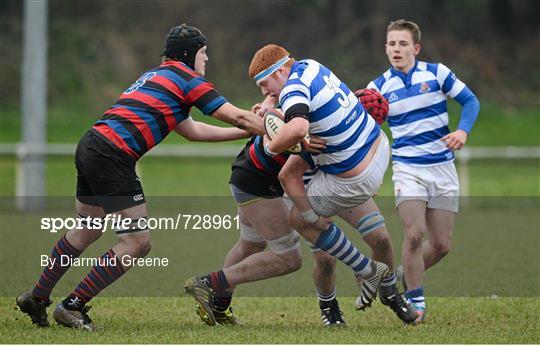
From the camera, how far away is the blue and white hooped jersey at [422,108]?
775 cm

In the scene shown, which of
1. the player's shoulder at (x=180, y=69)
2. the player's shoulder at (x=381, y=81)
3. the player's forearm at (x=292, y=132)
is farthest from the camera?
the player's shoulder at (x=381, y=81)

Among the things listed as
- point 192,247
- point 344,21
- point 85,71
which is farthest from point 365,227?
point 344,21

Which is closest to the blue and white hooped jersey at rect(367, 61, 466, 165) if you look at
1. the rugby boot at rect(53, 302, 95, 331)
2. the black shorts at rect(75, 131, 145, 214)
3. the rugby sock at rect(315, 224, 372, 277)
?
the rugby sock at rect(315, 224, 372, 277)

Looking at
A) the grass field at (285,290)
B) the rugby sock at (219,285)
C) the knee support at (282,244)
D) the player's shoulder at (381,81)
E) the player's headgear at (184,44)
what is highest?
the player's headgear at (184,44)

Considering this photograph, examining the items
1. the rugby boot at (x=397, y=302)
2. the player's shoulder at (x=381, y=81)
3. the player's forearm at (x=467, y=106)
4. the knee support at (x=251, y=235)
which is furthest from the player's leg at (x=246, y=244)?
the player's forearm at (x=467, y=106)

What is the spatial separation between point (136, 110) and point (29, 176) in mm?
10737

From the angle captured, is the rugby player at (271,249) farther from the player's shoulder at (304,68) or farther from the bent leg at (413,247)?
the bent leg at (413,247)

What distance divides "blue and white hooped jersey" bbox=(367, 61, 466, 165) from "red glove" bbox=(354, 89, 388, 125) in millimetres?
591

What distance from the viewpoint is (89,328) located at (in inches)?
263

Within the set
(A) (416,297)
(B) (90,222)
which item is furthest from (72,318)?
(A) (416,297)

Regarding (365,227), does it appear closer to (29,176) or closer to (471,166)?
(29,176)

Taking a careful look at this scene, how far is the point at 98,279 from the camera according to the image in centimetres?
667

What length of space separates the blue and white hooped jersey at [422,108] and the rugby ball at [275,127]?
4.75ft

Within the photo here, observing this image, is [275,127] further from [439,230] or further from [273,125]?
[439,230]
